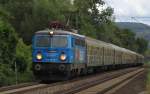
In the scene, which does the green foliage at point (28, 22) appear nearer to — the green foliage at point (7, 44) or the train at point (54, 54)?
the green foliage at point (7, 44)

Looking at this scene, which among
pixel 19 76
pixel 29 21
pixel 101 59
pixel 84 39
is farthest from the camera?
pixel 29 21

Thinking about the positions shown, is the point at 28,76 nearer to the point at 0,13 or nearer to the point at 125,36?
the point at 0,13

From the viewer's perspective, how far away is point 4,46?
28.2 metres

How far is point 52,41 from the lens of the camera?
27719 millimetres

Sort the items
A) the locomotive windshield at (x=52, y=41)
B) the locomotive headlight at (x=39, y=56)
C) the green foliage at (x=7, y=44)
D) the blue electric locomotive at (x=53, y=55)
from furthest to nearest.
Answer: the green foliage at (x=7, y=44) → the locomotive windshield at (x=52, y=41) → the locomotive headlight at (x=39, y=56) → the blue electric locomotive at (x=53, y=55)

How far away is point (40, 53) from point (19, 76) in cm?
284

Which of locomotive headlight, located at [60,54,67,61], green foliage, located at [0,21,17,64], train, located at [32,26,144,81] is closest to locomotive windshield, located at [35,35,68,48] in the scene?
train, located at [32,26,144,81]

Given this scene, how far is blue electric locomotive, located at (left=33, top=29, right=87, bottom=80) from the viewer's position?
89.2 ft

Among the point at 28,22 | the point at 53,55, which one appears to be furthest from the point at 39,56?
the point at 28,22

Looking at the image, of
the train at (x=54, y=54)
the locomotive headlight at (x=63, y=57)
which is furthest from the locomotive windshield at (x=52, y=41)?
the locomotive headlight at (x=63, y=57)

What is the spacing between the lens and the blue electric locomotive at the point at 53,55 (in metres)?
27.2

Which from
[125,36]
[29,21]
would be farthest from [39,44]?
[125,36]

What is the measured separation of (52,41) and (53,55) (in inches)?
35.2

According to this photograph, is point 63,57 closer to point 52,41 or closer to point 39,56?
point 52,41
